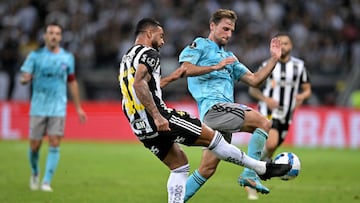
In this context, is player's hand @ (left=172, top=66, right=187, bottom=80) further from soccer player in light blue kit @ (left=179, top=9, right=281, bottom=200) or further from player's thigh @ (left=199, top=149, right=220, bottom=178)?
player's thigh @ (left=199, top=149, right=220, bottom=178)

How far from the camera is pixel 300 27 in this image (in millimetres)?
27625

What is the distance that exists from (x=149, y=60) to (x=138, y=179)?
6549mm

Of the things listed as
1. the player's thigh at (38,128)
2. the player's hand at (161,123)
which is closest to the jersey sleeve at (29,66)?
the player's thigh at (38,128)

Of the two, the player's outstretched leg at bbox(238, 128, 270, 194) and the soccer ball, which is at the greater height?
the soccer ball

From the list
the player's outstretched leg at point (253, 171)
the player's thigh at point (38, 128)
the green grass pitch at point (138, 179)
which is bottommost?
the green grass pitch at point (138, 179)

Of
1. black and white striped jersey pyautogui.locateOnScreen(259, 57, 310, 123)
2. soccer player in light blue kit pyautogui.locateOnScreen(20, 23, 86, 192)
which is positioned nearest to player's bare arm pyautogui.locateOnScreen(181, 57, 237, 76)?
soccer player in light blue kit pyautogui.locateOnScreen(20, 23, 86, 192)

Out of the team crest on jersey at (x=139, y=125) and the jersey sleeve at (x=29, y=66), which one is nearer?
the team crest on jersey at (x=139, y=125)

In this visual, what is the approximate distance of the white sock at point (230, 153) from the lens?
31.1 feet

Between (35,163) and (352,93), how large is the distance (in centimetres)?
1442

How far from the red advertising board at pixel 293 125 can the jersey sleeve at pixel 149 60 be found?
15041 millimetres

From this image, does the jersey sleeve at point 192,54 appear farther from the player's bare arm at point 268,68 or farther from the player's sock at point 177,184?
the player's sock at point 177,184

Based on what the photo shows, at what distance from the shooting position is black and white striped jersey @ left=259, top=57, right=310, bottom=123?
1478cm

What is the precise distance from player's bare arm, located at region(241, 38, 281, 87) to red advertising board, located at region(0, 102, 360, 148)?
13287mm

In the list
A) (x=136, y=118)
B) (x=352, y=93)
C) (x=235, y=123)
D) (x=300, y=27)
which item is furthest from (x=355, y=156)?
(x=136, y=118)
